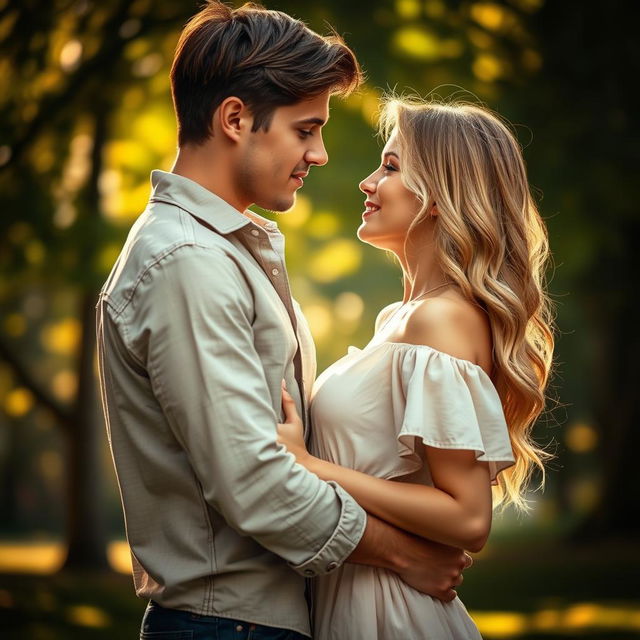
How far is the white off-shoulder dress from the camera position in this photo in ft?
9.56

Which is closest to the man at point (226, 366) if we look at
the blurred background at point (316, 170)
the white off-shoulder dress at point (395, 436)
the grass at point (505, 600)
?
the white off-shoulder dress at point (395, 436)

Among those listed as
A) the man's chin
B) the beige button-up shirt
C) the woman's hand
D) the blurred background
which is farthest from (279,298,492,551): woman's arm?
the blurred background

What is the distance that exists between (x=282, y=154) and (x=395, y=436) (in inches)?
37.2

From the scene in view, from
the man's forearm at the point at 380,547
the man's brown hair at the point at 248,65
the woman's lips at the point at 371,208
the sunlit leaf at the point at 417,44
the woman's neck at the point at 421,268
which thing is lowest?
the sunlit leaf at the point at 417,44

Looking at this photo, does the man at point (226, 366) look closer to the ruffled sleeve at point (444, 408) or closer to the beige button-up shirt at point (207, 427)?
the beige button-up shirt at point (207, 427)

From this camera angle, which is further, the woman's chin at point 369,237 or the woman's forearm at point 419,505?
the woman's chin at point 369,237

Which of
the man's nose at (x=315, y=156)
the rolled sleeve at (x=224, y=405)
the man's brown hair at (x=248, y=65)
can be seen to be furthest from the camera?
the man's nose at (x=315, y=156)

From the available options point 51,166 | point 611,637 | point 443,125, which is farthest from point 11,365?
point 443,125

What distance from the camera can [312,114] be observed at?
3.00 metres

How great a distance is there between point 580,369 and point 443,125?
16410mm

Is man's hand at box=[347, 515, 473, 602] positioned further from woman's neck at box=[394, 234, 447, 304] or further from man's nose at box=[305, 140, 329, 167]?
man's nose at box=[305, 140, 329, 167]

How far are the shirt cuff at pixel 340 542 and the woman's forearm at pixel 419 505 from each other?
154 millimetres

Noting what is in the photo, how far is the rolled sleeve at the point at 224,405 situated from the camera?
2.49 m

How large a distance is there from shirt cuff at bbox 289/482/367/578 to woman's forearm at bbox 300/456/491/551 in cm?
15
